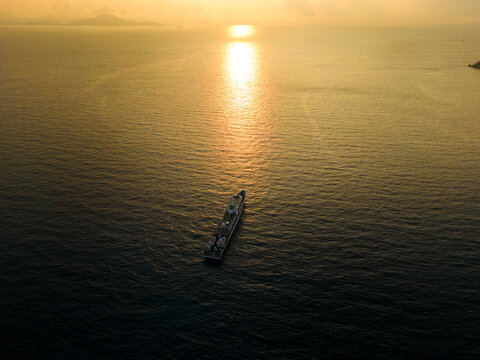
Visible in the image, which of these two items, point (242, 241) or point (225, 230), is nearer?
point (225, 230)

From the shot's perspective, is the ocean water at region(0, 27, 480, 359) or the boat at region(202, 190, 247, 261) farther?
the boat at region(202, 190, 247, 261)

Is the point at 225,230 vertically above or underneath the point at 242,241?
above

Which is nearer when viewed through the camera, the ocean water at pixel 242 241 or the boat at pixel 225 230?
the ocean water at pixel 242 241

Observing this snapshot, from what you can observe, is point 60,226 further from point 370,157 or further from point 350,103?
point 350,103

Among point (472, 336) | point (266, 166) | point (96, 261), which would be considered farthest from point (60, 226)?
point (472, 336)
